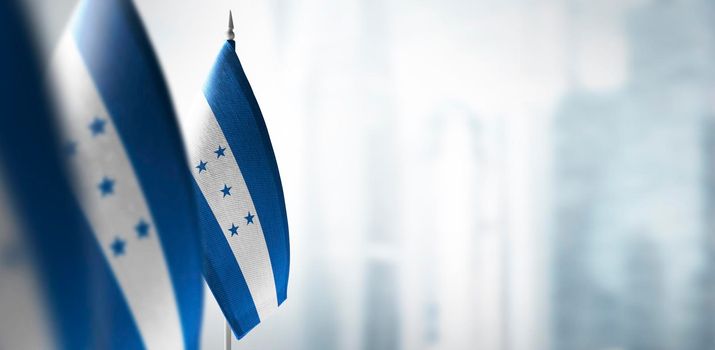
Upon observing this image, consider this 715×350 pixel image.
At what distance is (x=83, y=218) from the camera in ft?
1.38

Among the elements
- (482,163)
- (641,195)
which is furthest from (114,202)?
(641,195)

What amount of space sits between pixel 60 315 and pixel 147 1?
4.45 feet

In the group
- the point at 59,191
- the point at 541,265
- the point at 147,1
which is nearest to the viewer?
the point at 59,191

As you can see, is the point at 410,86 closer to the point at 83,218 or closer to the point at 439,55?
the point at 439,55

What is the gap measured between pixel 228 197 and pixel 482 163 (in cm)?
104

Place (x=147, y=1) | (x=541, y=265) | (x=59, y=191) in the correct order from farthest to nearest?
(x=541, y=265)
(x=147, y=1)
(x=59, y=191)

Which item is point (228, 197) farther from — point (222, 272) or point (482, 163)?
point (482, 163)

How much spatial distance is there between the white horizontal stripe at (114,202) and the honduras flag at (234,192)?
0.31 metres

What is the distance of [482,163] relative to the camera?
1.67 m

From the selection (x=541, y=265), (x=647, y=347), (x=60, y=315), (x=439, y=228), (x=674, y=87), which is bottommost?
(x=647, y=347)

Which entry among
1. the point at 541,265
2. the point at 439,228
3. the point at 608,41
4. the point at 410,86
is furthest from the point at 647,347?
the point at 410,86

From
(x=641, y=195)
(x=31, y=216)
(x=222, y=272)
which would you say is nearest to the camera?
(x=31, y=216)

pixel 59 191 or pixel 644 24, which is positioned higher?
pixel 644 24

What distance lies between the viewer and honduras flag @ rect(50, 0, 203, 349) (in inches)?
16.7
